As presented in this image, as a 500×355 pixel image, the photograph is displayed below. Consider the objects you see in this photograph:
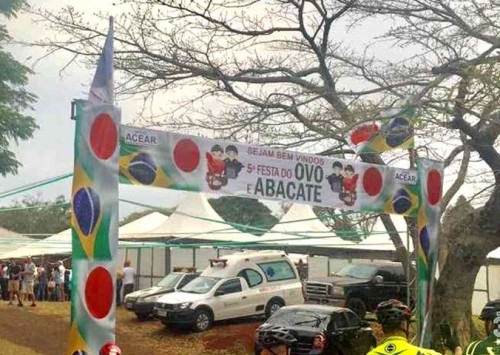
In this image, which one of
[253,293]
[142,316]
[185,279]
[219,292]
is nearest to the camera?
[219,292]

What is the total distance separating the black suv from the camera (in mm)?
21047

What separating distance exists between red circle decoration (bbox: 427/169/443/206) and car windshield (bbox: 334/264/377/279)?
8.87m

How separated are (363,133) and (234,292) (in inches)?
313

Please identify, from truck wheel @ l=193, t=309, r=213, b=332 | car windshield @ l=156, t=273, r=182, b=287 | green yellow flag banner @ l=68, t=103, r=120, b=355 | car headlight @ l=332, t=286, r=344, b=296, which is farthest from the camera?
car windshield @ l=156, t=273, r=182, b=287

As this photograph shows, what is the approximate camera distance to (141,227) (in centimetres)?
2923

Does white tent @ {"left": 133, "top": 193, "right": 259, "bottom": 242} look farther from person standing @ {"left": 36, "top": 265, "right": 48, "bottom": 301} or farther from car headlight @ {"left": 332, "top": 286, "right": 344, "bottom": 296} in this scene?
car headlight @ {"left": 332, "top": 286, "right": 344, "bottom": 296}

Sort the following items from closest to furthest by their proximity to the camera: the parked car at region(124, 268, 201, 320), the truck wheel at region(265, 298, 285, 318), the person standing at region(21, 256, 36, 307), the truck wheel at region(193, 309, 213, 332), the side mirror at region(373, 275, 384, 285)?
the truck wheel at region(193, 309, 213, 332)
the truck wheel at region(265, 298, 285, 318)
the parked car at region(124, 268, 201, 320)
the side mirror at region(373, 275, 384, 285)
the person standing at region(21, 256, 36, 307)

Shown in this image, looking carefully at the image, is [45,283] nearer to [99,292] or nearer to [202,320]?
[202,320]

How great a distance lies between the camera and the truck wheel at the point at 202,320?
18.5m

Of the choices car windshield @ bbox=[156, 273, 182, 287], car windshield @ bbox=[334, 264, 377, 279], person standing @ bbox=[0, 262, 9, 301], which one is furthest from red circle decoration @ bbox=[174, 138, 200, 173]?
person standing @ bbox=[0, 262, 9, 301]

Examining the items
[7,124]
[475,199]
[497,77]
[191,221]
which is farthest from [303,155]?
[7,124]

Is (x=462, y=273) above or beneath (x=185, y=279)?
above

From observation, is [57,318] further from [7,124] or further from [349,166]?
[7,124]

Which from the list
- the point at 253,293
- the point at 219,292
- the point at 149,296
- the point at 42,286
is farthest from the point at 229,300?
the point at 42,286
